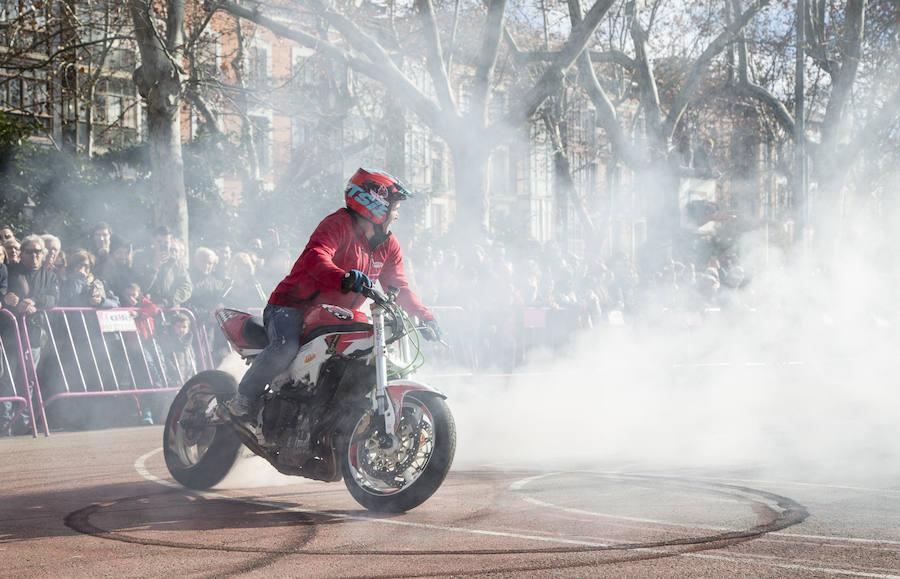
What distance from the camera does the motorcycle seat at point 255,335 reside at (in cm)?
645

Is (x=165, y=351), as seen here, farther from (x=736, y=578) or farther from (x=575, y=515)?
(x=736, y=578)

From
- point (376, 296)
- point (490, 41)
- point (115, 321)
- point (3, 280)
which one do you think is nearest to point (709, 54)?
point (490, 41)

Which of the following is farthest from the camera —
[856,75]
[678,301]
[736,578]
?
[856,75]

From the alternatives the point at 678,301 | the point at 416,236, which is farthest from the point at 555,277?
the point at 416,236

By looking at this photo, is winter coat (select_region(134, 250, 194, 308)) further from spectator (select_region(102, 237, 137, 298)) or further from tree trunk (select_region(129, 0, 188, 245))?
tree trunk (select_region(129, 0, 188, 245))

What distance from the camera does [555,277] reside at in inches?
708

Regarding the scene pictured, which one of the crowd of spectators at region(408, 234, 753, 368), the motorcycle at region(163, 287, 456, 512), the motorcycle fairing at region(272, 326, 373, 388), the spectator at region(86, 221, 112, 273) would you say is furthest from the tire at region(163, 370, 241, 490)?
the crowd of spectators at region(408, 234, 753, 368)

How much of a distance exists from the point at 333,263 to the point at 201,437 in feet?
5.42

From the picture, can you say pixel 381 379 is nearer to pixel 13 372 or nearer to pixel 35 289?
pixel 13 372

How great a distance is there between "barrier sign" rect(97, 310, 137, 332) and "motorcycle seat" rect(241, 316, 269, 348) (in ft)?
17.7

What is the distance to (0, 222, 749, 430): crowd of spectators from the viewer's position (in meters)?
11.2

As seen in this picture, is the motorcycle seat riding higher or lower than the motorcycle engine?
higher

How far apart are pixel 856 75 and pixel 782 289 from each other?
863 cm

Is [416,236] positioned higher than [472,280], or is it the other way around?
[416,236]
